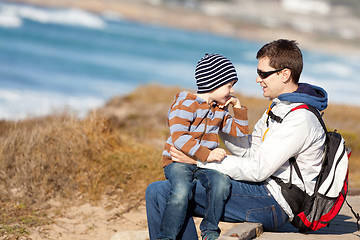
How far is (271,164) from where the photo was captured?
11.6 feet

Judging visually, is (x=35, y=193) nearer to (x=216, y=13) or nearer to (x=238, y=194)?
(x=238, y=194)

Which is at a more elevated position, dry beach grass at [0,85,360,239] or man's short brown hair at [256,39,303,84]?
man's short brown hair at [256,39,303,84]

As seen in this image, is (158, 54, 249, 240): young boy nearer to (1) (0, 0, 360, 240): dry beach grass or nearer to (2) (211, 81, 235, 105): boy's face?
(2) (211, 81, 235, 105): boy's face

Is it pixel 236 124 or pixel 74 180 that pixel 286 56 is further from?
pixel 74 180

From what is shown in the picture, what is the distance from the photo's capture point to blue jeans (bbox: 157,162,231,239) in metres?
3.54

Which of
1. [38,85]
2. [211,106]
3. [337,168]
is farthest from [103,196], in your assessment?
[38,85]

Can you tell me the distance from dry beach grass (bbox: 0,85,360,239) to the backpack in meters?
2.39

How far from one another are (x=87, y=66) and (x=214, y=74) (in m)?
29.0

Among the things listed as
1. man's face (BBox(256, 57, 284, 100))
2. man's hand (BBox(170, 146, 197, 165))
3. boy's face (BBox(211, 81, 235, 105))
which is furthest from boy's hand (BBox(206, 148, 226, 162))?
man's face (BBox(256, 57, 284, 100))

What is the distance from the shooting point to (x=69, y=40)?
45094 mm

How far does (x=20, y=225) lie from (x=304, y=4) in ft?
386

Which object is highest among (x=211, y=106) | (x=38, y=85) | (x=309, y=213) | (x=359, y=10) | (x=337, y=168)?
(x=359, y=10)

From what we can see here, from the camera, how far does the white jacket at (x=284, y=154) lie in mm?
3496

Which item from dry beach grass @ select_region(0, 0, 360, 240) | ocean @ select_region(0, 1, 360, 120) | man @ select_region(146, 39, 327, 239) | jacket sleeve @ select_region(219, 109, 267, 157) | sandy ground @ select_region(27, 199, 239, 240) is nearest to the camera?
man @ select_region(146, 39, 327, 239)
